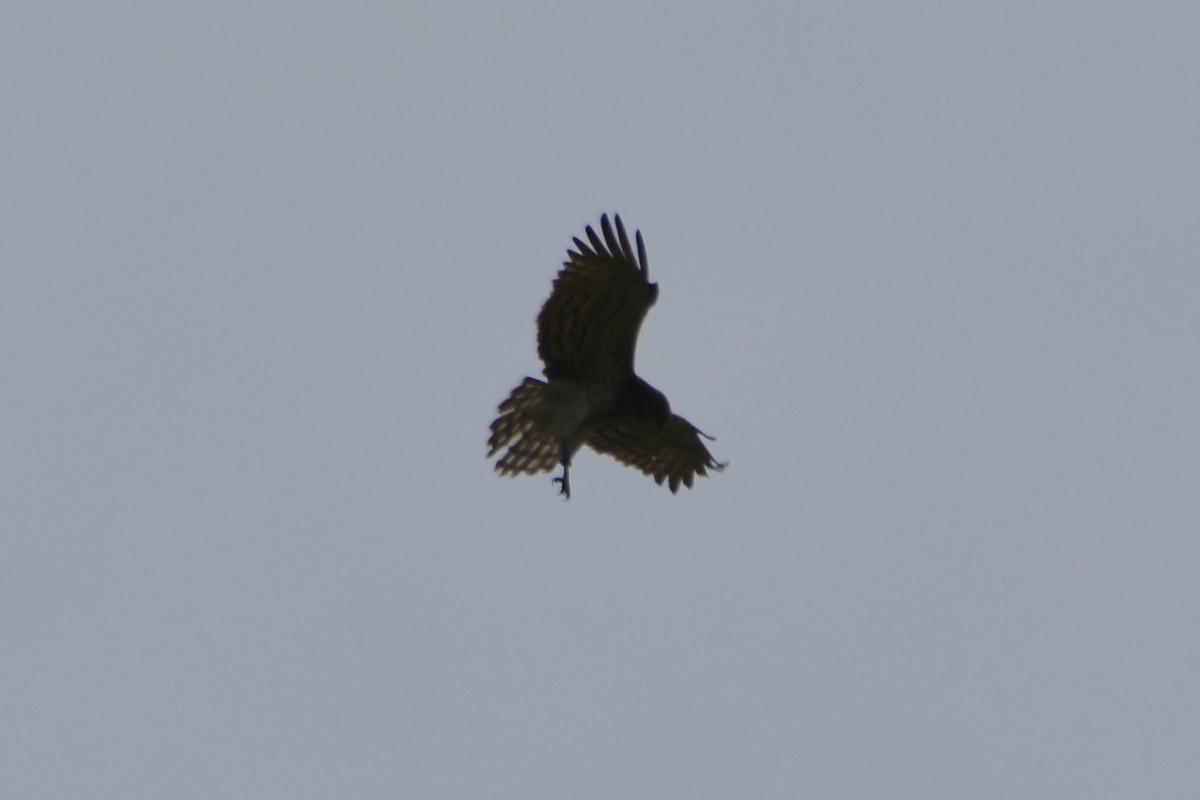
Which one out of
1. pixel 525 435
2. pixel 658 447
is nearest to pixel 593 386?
pixel 525 435

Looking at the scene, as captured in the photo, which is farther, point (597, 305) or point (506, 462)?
point (506, 462)

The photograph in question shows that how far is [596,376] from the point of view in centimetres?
1527

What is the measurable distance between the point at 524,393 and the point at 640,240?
1.62 meters

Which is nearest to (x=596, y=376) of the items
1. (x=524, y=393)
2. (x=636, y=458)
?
(x=524, y=393)

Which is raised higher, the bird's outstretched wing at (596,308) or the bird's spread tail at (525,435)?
the bird's outstretched wing at (596,308)

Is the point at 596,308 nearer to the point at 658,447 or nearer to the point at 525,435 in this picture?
the point at 525,435

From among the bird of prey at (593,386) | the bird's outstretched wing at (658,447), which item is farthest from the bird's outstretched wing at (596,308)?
the bird's outstretched wing at (658,447)

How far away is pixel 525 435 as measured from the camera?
51.2 feet

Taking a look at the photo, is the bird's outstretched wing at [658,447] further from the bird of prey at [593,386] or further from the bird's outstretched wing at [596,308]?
the bird's outstretched wing at [596,308]

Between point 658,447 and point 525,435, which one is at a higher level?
point 658,447

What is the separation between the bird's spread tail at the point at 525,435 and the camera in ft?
50.2

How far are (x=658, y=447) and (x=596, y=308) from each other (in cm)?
215

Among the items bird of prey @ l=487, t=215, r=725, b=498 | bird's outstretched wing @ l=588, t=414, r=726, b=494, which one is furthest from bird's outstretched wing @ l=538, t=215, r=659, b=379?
bird's outstretched wing @ l=588, t=414, r=726, b=494

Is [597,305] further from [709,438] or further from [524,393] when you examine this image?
[709,438]
